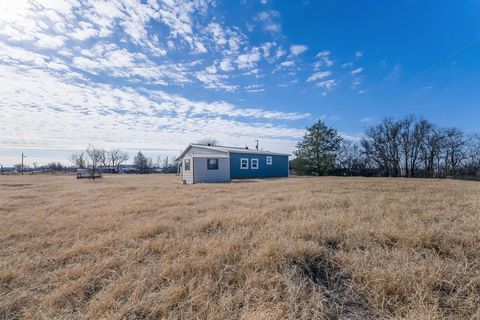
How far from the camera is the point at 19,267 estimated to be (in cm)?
302

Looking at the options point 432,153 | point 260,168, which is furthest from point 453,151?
point 260,168

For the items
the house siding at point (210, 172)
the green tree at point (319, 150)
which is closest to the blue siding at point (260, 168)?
the house siding at point (210, 172)

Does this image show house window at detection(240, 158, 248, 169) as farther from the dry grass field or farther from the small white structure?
Answer: the dry grass field

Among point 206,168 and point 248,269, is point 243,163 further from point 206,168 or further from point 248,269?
point 248,269

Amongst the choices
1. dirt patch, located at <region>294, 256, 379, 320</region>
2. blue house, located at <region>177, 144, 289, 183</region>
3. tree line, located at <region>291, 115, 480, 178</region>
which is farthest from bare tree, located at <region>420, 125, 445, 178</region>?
dirt patch, located at <region>294, 256, 379, 320</region>

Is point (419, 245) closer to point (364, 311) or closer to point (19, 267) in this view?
point (364, 311)

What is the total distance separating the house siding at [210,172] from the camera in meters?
18.4

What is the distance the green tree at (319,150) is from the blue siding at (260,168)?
21.3ft

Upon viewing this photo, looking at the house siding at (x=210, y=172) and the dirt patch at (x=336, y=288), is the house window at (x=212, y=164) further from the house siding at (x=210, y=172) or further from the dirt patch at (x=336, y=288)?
the dirt patch at (x=336, y=288)

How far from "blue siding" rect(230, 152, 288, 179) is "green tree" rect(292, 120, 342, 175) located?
6.50 m

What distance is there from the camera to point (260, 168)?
23.8 m

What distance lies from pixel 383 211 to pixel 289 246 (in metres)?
3.23

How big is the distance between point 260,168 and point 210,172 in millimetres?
6609

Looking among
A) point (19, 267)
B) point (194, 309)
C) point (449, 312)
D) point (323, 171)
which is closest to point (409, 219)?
point (449, 312)
